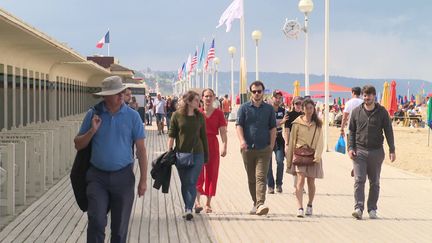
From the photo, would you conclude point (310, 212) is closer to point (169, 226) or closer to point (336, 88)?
point (169, 226)

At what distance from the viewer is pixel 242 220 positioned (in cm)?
793

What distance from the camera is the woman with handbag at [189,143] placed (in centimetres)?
786

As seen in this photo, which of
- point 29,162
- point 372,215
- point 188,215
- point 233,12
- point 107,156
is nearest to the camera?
point 107,156

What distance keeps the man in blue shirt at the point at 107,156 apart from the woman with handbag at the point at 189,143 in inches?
114

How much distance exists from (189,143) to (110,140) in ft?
9.99

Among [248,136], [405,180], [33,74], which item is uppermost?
[33,74]

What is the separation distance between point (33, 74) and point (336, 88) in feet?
93.9

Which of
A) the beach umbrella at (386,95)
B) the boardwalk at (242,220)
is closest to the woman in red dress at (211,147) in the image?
the boardwalk at (242,220)

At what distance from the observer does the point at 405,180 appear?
12781 millimetres

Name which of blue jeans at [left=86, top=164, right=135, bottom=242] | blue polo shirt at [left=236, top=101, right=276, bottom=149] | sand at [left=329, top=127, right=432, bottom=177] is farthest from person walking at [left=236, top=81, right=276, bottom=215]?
sand at [left=329, top=127, right=432, bottom=177]

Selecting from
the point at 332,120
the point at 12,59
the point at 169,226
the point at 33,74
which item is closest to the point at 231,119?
the point at 332,120

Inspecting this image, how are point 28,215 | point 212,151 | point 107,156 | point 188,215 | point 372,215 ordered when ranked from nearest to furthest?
1. point 107,156
2. point 188,215
3. point 28,215
4. point 372,215
5. point 212,151

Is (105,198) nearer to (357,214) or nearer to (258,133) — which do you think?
(258,133)

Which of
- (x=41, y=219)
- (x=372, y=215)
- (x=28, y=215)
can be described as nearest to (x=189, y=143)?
(x=41, y=219)
